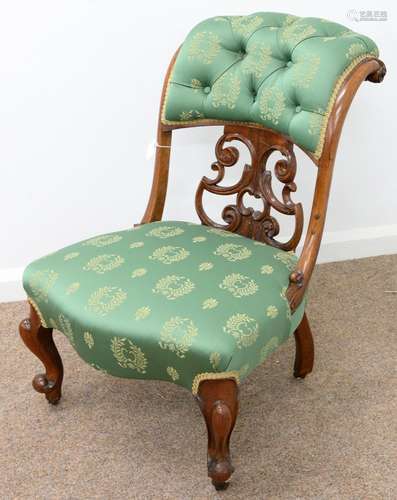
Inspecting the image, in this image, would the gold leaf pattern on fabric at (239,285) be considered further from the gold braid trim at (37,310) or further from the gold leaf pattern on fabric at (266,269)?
the gold braid trim at (37,310)

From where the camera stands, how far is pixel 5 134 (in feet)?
6.31

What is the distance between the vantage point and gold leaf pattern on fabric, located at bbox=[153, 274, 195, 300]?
4.13ft

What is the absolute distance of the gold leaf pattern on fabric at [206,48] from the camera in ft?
Answer: 5.04

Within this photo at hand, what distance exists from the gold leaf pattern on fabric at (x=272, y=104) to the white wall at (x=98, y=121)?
56 cm

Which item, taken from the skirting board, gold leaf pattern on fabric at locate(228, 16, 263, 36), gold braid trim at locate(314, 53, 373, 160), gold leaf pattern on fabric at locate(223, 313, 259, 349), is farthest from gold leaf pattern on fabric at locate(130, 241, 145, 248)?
the skirting board

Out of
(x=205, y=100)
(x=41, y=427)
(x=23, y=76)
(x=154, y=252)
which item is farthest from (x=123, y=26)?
(x=41, y=427)

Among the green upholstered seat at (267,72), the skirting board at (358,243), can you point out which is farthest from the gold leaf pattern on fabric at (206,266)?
the skirting board at (358,243)

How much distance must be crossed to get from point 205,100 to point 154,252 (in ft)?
1.40

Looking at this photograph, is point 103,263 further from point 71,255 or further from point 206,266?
point 206,266

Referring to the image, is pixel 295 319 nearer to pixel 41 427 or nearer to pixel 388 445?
pixel 388 445

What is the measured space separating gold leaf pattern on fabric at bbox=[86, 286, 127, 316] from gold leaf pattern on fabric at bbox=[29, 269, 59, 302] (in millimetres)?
127

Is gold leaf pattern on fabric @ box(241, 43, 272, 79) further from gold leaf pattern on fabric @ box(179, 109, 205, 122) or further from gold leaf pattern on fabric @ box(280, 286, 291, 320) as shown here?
gold leaf pattern on fabric @ box(280, 286, 291, 320)

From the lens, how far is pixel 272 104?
4.76 ft

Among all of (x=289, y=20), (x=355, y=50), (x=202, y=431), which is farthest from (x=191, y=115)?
(x=202, y=431)
